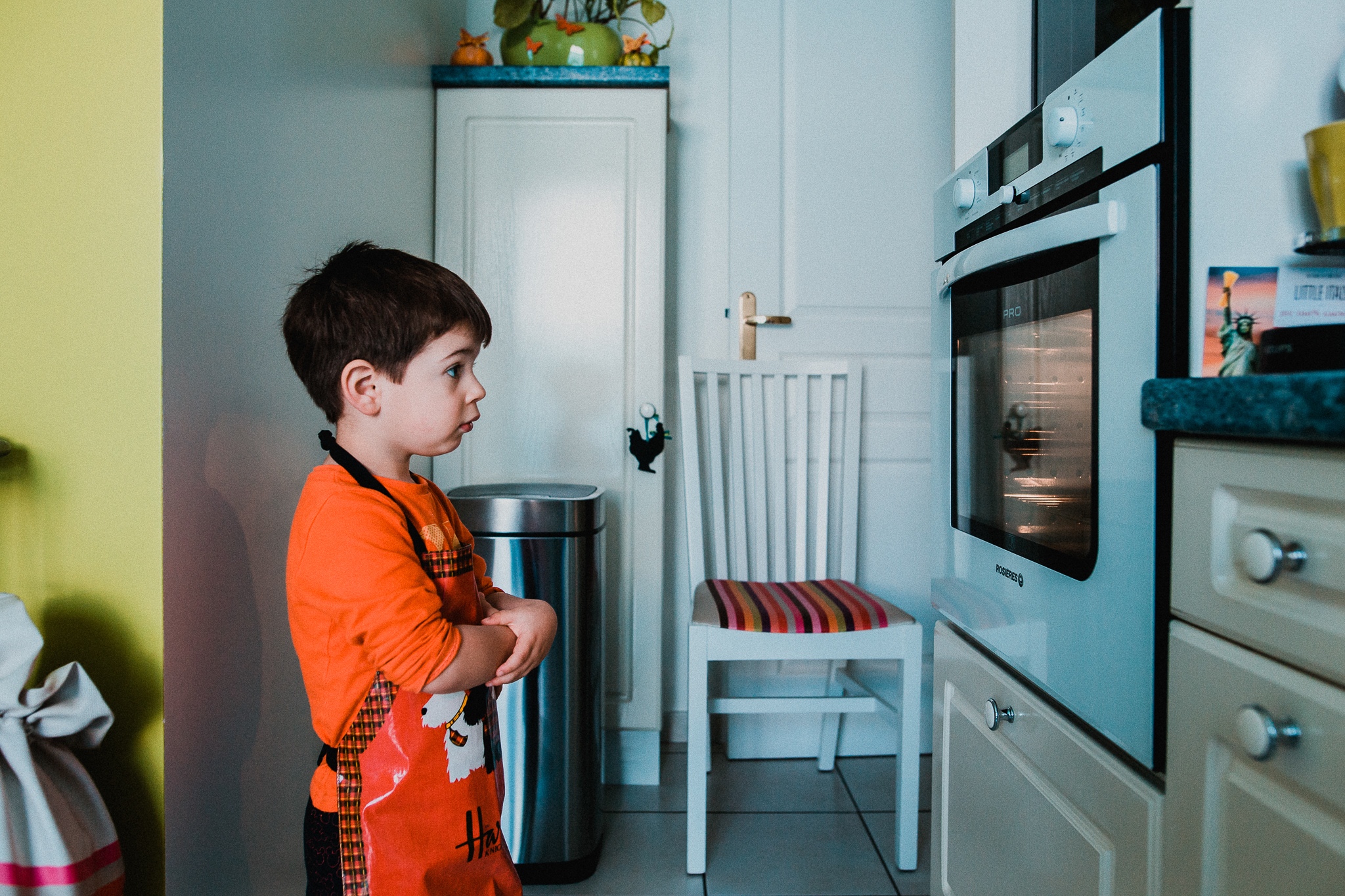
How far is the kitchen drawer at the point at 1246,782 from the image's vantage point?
480 mm

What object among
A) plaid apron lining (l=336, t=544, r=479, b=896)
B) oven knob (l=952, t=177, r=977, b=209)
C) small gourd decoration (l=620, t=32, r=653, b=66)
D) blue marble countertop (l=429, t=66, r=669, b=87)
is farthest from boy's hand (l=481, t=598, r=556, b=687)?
small gourd decoration (l=620, t=32, r=653, b=66)

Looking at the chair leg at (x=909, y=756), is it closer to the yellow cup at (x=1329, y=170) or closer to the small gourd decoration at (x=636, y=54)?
the yellow cup at (x=1329, y=170)

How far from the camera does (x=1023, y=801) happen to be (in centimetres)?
Answer: 89

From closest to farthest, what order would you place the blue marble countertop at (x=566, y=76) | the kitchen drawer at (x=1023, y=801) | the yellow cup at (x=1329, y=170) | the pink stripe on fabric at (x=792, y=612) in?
the yellow cup at (x=1329, y=170) < the kitchen drawer at (x=1023, y=801) < the pink stripe on fabric at (x=792, y=612) < the blue marble countertop at (x=566, y=76)

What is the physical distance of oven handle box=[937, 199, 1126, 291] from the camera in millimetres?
710

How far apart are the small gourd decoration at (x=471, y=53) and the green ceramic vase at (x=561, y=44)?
64 millimetres

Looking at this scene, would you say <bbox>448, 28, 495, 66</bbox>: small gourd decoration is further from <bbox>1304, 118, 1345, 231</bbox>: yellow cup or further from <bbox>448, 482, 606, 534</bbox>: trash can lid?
<bbox>1304, 118, 1345, 231</bbox>: yellow cup

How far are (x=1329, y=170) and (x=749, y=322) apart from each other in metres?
1.39

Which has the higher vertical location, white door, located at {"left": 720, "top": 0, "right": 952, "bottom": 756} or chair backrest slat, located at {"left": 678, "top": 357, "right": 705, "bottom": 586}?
white door, located at {"left": 720, "top": 0, "right": 952, "bottom": 756}

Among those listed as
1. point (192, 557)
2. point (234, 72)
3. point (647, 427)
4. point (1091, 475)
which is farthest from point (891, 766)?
point (234, 72)

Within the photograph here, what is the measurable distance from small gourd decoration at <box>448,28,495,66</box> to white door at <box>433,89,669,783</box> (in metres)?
0.10

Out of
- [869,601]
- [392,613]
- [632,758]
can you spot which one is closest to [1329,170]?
[392,613]

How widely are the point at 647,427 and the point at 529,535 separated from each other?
421 mm

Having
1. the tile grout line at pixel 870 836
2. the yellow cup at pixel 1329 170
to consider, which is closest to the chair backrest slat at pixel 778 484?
the tile grout line at pixel 870 836
